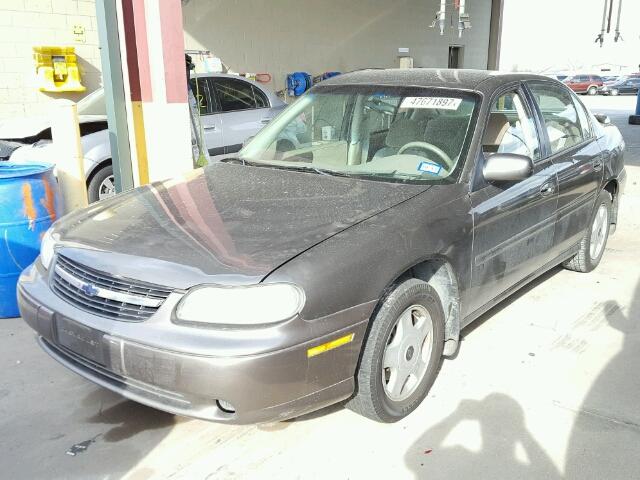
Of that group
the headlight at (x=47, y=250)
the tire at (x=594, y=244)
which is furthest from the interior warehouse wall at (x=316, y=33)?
the headlight at (x=47, y=250)

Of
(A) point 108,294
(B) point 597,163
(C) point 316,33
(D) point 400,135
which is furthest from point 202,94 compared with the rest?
(C) point 316,33

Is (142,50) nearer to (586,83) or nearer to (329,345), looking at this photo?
(329,345)

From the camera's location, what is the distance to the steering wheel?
10.8ft

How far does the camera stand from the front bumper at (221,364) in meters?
2.26

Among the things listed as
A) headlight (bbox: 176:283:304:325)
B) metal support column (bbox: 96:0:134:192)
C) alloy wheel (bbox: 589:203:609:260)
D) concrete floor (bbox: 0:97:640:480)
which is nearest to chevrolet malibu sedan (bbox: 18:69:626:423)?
headlight (bbox: 176:283:304:325)

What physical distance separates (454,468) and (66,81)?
8.86 m

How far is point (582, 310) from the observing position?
429cm

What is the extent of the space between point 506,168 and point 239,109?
5.08 m

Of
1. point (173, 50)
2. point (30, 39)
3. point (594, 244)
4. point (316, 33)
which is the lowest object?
point (594, 244)

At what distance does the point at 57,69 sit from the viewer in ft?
30.3

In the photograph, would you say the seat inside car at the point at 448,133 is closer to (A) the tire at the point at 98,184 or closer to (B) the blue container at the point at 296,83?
(A) the tire at the point at 98,184

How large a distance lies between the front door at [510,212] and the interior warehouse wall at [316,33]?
8.63 m

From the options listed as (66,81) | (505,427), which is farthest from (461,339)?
(66,81)

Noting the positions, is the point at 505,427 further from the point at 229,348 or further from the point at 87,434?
the point at 87,434
